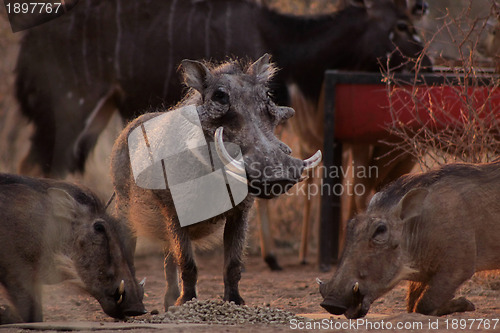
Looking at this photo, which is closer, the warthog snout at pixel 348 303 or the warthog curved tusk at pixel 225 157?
the warthog snout at pixel 348 303

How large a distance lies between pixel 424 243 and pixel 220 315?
102 centimetres

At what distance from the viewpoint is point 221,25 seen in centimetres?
709

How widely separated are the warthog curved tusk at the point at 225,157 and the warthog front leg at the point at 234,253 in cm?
54

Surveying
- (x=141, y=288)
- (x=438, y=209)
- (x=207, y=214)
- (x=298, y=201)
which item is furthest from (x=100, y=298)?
(x=298, y=201)

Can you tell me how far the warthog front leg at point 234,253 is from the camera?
431 centimetres

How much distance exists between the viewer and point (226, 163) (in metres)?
3.92

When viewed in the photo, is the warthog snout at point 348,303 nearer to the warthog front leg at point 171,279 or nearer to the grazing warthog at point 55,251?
the grazing warthog at point 55,251

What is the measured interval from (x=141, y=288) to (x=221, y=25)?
12.2 ft
